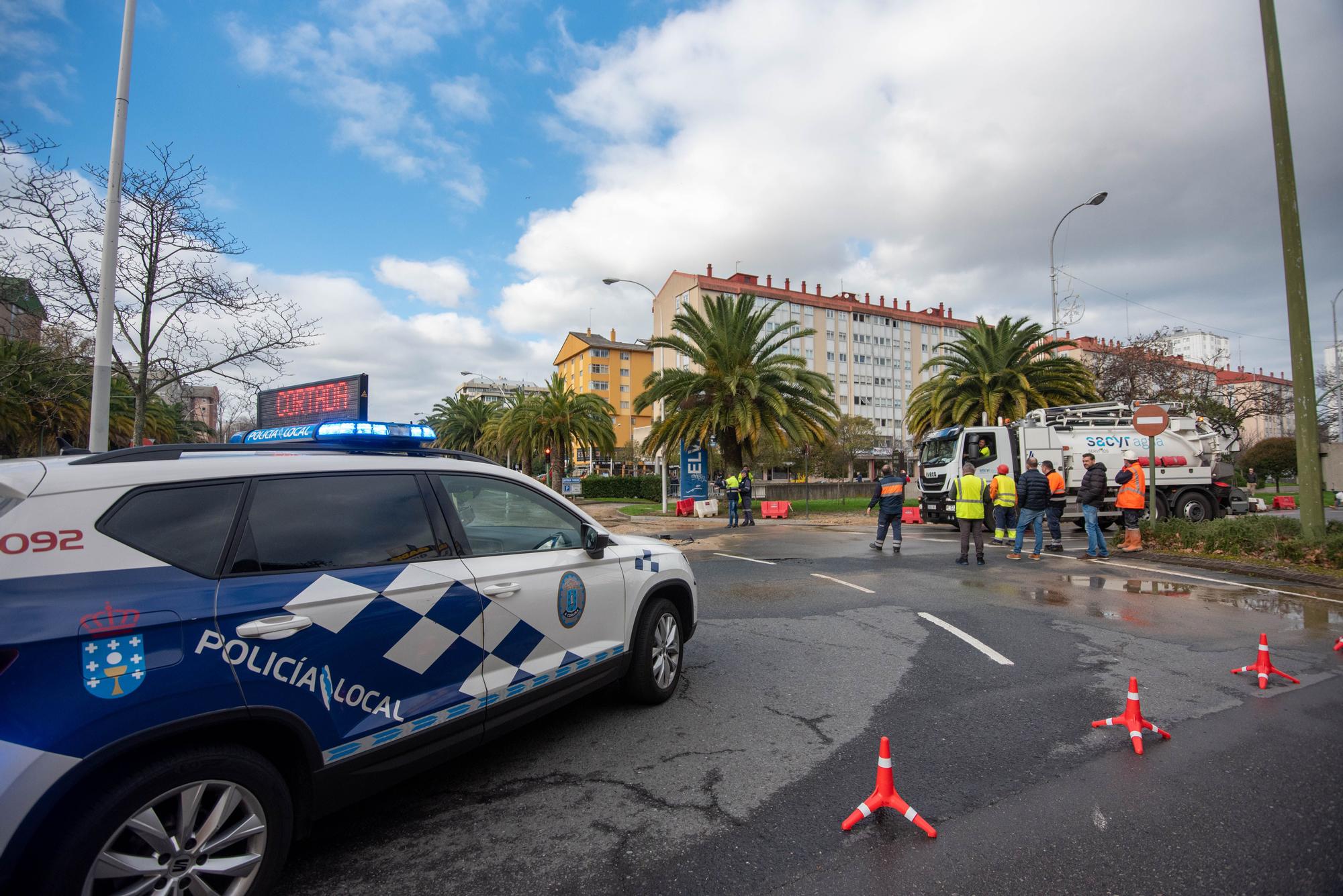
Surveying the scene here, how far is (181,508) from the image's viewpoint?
252 cm

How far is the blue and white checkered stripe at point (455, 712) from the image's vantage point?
2764 millimetres

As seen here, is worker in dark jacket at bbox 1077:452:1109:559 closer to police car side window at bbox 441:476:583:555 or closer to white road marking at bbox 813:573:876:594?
white road marking at bbox 813:573:876:594

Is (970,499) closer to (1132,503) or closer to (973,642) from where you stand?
(1132,503)

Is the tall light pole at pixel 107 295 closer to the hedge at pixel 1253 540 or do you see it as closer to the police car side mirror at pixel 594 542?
the police car side mirror at pixel 594 542

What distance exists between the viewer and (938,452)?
64.7ft

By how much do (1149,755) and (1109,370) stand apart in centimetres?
3651

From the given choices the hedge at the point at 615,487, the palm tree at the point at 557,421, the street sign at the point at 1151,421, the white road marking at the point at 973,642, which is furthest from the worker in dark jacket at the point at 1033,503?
the hedge at the point at 615,487

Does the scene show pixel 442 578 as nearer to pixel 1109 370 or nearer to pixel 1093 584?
pixel 1093 584

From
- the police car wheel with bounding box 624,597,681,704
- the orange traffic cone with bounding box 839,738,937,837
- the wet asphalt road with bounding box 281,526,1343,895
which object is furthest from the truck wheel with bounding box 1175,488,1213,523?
the orange traffic cone with bounding box 839,738,937,837

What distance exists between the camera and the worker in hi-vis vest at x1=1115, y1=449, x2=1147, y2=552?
512 inches

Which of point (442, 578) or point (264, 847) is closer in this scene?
point (264, 847)

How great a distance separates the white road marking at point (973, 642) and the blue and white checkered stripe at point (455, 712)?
11.3 feet

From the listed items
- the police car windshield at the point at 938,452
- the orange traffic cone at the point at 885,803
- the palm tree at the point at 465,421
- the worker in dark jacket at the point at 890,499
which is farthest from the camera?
the palm tree at the point at 465,421

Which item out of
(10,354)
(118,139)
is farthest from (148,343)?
(118,139)
